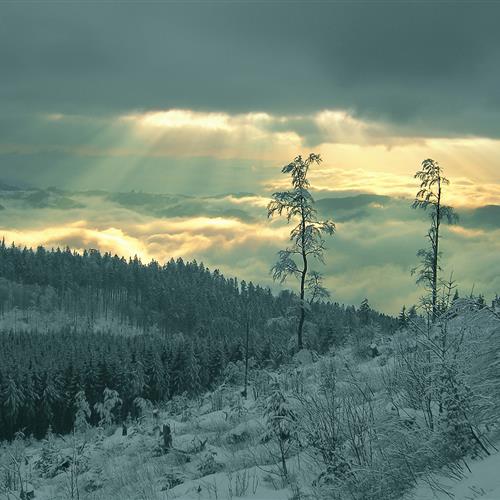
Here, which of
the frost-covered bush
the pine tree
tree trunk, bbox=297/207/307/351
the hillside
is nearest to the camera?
the hillside

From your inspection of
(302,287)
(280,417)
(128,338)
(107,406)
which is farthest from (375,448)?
(128,338)

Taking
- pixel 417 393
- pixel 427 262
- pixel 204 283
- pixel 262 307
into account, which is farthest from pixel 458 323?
pixel 204 283

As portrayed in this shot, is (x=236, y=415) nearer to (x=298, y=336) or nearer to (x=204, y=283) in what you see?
(x=298, y=336)

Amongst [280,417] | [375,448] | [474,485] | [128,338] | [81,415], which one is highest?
[474,485]

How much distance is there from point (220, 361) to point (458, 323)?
85.4m

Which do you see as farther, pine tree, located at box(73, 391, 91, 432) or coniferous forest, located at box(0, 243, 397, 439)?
coniferous forest, located at box(0, 243, 397, 439)

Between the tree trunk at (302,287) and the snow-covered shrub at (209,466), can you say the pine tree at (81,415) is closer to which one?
the tree trunk at (302,287)

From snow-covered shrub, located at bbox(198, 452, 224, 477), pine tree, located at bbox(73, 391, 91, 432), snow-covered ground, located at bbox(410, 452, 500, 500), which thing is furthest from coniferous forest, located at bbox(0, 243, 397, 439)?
snow-covered ground, located at bbox(410, 452, 500, 500)

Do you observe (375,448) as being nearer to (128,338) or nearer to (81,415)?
(81,415)

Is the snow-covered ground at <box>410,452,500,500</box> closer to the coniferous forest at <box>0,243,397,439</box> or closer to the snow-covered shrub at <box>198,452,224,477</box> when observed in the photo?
the snow-covered shrub at <box>198,452,224,477</box>

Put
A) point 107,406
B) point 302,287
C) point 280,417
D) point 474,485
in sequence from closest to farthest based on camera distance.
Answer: point 474,485 < point 280,417 < point 302,287 < point 107,406

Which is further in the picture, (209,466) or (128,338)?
(128,338)

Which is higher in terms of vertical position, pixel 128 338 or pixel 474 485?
pixel 474 485

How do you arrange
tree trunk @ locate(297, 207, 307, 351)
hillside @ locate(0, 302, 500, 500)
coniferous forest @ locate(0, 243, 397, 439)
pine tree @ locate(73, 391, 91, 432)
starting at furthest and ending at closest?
coniferous forest @ locate(0, 243, 397, 439) < pine tree @ locate(73, 391, 91, 432) < tree trunk @ locate(297, 207, 307, 351) < hillside @ locate(0, 302, 500, 500)
